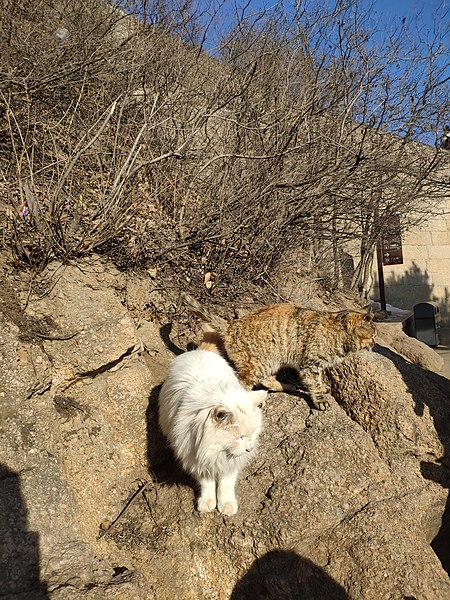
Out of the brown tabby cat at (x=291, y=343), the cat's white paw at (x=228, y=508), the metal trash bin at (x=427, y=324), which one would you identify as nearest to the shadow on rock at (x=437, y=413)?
the brown tabby cat at (x=291, y=343)

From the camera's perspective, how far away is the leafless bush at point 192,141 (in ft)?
14.0

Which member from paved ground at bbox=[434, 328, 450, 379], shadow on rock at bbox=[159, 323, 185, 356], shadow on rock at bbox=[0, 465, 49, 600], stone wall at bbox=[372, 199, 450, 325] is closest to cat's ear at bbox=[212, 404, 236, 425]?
shadow on rock at bbox=[0, 465, 49, 600]

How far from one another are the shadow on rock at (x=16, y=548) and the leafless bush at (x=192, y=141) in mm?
1814

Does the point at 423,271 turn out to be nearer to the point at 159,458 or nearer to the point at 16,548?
the point at 159,458

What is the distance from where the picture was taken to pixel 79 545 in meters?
2.60

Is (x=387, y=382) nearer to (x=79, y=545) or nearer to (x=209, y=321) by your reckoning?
(x=209, y=321)

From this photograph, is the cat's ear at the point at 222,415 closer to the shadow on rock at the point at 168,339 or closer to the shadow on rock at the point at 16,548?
the shadow on rock at the point at 16,548

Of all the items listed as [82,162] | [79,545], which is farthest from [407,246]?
[79,545]

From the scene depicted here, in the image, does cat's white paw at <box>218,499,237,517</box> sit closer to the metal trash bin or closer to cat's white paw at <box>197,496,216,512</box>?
cat's white paw at <box>197,496,216,512</box>

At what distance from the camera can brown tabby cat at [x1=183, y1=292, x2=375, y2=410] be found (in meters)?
4.04

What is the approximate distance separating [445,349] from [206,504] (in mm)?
9108

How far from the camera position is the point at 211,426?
280 cm

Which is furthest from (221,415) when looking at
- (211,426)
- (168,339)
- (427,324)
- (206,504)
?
(427,324)

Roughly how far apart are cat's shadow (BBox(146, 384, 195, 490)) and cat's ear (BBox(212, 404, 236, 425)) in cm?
80
